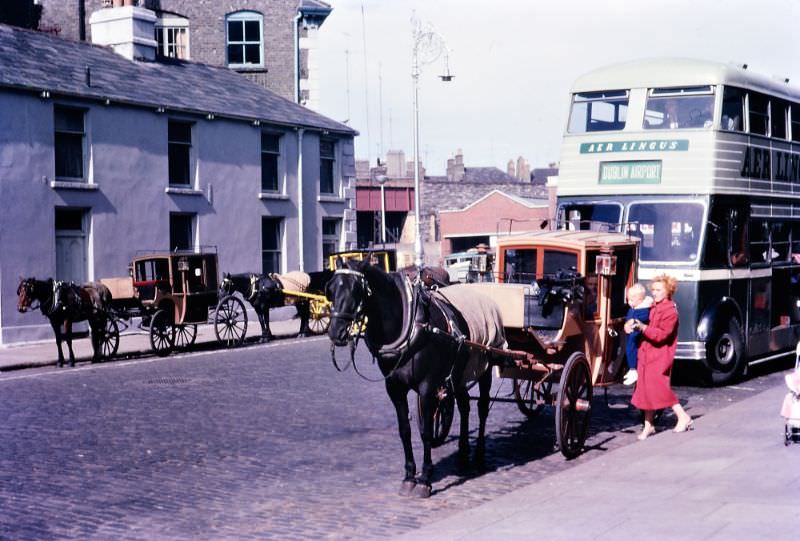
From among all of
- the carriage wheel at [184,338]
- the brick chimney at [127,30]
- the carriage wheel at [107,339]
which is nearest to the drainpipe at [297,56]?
the brick chimney at [127,30]

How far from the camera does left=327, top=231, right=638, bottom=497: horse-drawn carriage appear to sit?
9031 millimetres

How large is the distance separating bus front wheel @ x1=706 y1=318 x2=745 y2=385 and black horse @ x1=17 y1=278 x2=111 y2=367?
1294 cm

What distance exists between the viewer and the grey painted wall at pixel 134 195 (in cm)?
2462

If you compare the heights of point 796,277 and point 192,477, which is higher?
point 796,277

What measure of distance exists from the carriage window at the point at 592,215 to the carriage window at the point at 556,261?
14.4 ft

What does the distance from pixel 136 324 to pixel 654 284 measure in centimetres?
2006

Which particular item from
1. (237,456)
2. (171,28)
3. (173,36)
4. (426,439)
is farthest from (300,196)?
(426,439)

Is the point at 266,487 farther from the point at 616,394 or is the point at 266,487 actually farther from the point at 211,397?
the point at 616,394

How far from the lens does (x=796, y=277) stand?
19.6m

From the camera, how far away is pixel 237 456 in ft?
36.7

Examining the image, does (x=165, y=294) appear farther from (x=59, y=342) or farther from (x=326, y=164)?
(x=326, y=164)

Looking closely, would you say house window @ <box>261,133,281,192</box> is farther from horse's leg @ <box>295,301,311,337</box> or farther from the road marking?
the road marking

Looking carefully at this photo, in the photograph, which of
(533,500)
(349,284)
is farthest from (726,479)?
(349,284)

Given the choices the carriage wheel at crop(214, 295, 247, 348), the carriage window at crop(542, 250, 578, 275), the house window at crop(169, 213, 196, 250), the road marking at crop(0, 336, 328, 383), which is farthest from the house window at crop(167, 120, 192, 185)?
the carriage window at crop(542, 250, 578, 275)
